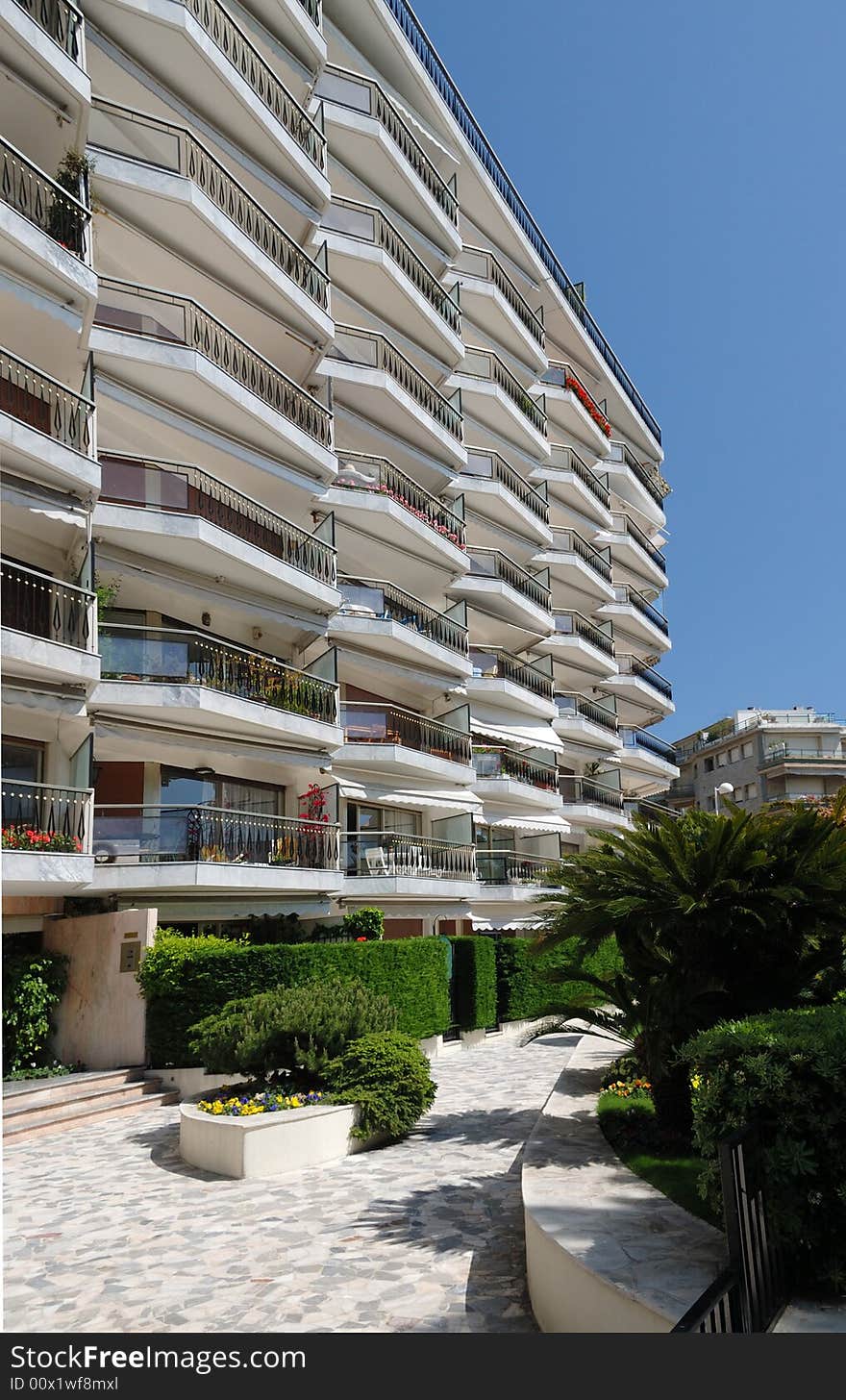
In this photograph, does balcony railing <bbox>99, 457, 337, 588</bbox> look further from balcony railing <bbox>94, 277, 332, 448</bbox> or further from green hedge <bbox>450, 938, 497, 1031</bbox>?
green hedge <bbox>450, 938, 497, 1031</bbox>

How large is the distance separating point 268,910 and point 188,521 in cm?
893

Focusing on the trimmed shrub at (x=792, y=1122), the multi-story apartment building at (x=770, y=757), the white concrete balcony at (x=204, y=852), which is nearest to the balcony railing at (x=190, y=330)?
the white concrete balcony at (x=204, y=852)

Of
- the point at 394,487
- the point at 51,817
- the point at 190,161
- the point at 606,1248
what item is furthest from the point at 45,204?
A: the point at 606,1248

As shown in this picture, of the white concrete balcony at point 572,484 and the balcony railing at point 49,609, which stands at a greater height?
the white concrete balcony at point 572,484

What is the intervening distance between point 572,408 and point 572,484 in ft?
14.0

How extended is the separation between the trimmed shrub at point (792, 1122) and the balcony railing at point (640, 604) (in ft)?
160

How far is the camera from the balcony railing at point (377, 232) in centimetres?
3059

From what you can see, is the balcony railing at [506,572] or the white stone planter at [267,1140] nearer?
the white stone planter at [267,1140]

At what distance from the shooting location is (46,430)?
19578mm

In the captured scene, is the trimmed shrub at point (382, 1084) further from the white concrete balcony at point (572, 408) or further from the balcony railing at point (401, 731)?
the white concrete balcony at point (572, 408)

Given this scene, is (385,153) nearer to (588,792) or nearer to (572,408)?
(572,408)

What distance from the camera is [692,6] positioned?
1988 centimetres

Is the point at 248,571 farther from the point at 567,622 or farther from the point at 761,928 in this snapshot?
the point at 567,622

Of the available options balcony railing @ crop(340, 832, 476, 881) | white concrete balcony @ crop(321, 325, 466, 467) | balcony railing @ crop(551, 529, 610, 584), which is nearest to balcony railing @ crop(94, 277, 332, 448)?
white concrete balcony @ crop(321, 325, 466, 467)
